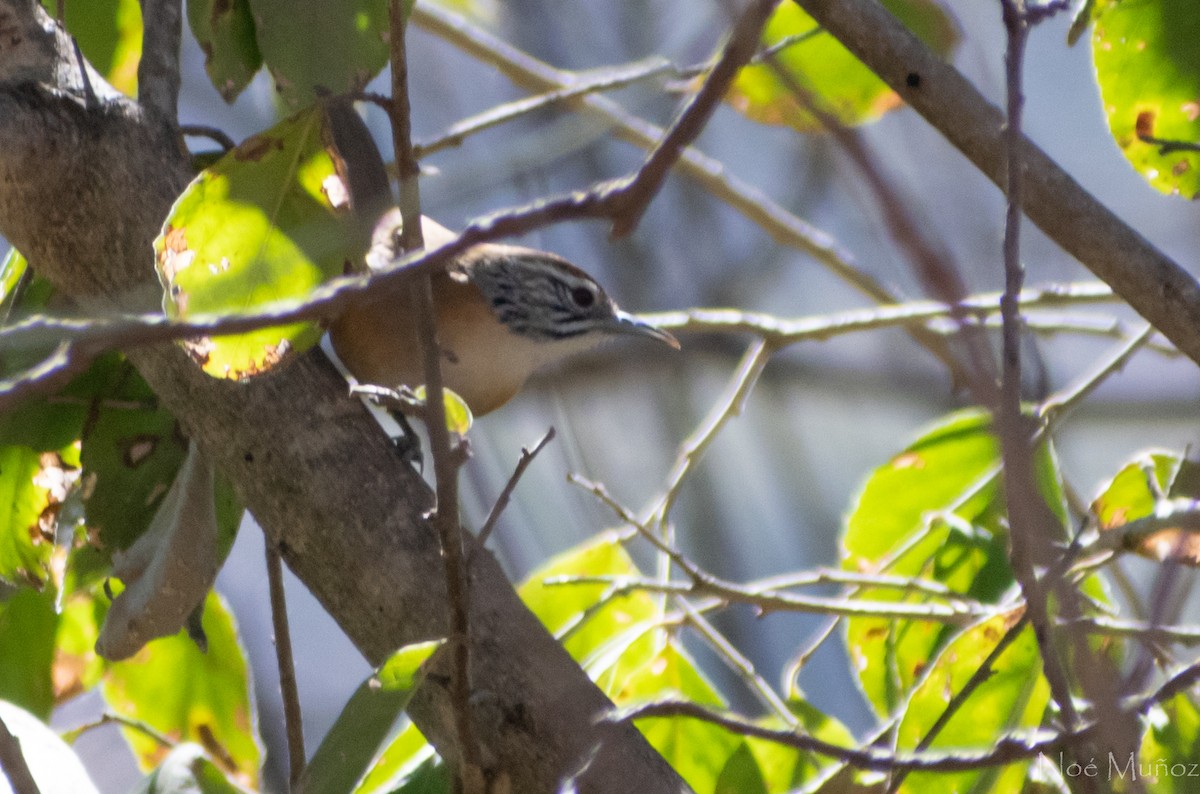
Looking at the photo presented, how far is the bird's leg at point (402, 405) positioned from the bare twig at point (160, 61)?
57 centimetres

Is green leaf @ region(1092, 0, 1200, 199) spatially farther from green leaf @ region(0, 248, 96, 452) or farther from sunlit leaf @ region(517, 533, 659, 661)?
green leaf @ region(0, 248, 96, 452)

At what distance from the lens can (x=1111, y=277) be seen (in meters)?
1.87

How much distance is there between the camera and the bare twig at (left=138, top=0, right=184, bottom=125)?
7.16ft

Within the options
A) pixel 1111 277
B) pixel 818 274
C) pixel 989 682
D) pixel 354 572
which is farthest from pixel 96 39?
pixel 818 274

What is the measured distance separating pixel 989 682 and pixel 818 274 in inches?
299

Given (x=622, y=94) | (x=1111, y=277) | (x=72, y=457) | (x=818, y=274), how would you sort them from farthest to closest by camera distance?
(x=818, y=274), (x=622, y=94), (x=72, y=457), (x=1111, y=277)

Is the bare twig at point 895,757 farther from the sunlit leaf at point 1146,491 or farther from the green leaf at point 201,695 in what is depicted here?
the green leaf at point 201,695

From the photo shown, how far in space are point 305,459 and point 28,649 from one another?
96 centimetres

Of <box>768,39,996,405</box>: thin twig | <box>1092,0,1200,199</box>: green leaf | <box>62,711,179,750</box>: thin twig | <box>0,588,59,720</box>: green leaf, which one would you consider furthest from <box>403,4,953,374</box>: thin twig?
<box>768,39,996,405</box>: thin twig

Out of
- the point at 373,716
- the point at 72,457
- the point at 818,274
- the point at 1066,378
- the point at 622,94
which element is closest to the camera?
the point at 373,716

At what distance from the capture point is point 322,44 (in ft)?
6.40

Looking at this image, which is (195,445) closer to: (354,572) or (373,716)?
(354,572)

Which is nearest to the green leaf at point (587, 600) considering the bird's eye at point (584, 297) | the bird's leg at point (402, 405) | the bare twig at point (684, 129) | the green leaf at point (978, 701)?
the bird's leg at point (402, 405)

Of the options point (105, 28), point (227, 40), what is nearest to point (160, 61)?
point (227, 40)
